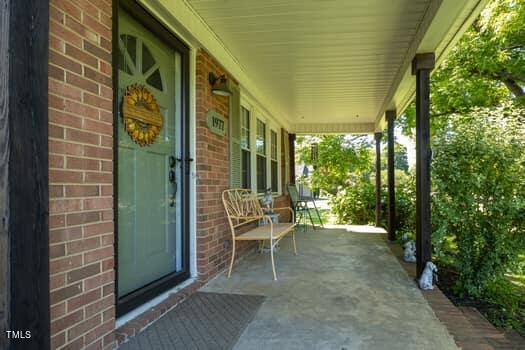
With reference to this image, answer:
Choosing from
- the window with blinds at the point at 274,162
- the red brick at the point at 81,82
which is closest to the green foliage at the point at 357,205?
the window with blinds at the point at 274,162

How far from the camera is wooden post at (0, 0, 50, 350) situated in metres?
1.05

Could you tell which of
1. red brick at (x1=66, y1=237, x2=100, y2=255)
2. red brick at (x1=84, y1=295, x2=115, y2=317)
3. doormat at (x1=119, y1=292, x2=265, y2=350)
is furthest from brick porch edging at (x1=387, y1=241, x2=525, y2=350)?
red brick at (x1=66, y1=237, x2=100, y2=255)

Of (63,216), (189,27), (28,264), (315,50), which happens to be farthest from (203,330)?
(315,50)

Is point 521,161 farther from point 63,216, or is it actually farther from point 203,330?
point 63,216

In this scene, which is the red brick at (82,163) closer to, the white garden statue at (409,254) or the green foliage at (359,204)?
the white garden statue at (409,254)

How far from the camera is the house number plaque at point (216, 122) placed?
3.14 meters

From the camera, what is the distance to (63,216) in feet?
4.74

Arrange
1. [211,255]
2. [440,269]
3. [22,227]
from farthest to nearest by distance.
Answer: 1. [440,269]
2. [211,255]
3. [22,227]

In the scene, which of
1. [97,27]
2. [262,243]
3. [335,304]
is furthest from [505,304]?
[97,27]

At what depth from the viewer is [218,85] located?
326cm

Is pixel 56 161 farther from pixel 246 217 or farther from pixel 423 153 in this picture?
pixel 423 153

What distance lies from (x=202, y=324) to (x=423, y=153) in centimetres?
239

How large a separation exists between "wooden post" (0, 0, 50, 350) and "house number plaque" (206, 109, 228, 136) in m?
1.95

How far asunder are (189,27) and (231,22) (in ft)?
1.26
